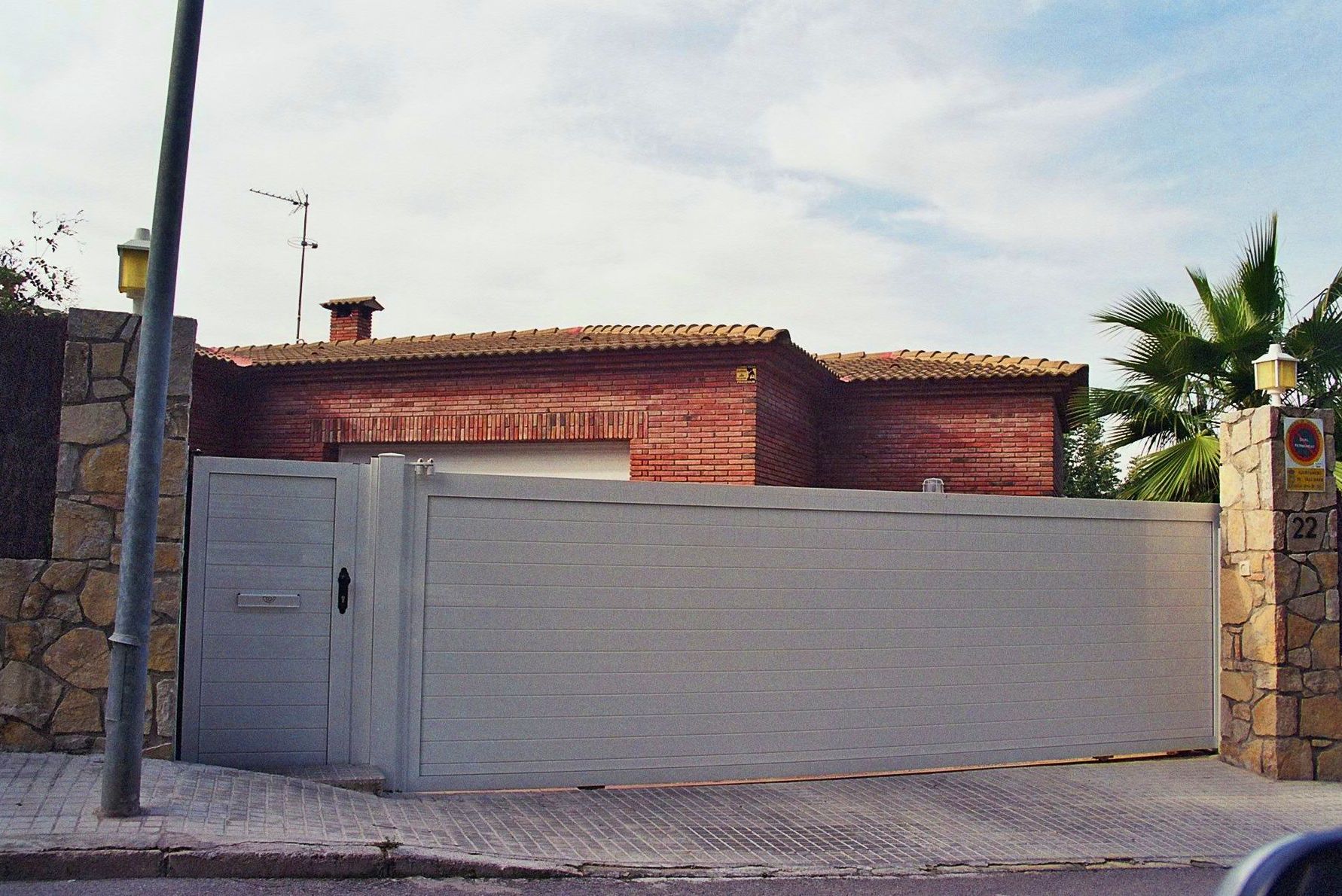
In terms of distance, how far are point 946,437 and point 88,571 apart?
1207 centimetres

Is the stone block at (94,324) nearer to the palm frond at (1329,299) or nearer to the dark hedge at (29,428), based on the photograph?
the dark hedge at (29,428)

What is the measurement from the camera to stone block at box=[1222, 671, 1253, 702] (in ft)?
31.0

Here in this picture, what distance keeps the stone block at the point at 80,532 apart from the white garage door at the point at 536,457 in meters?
8.51

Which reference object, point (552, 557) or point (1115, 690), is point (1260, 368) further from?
point (552, 557)

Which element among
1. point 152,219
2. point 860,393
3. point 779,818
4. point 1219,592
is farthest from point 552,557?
point 860,393

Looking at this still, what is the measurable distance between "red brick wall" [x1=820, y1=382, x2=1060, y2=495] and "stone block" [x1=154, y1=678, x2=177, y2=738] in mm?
11356

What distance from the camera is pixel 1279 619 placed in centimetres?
927

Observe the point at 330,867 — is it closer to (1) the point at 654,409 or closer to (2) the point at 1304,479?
(2) the point at 1304,479

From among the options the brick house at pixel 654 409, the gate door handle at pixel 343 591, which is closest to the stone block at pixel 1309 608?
the brick house at pixel 654 409

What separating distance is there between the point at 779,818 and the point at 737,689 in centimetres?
125

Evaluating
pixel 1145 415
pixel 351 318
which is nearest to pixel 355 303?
pixel 351 318

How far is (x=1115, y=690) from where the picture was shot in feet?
31.6

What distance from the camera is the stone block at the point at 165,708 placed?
6.89 metres

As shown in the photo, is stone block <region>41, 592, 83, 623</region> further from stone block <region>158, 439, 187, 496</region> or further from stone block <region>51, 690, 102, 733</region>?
stone block <region>158, 439, 187, 496</region>
